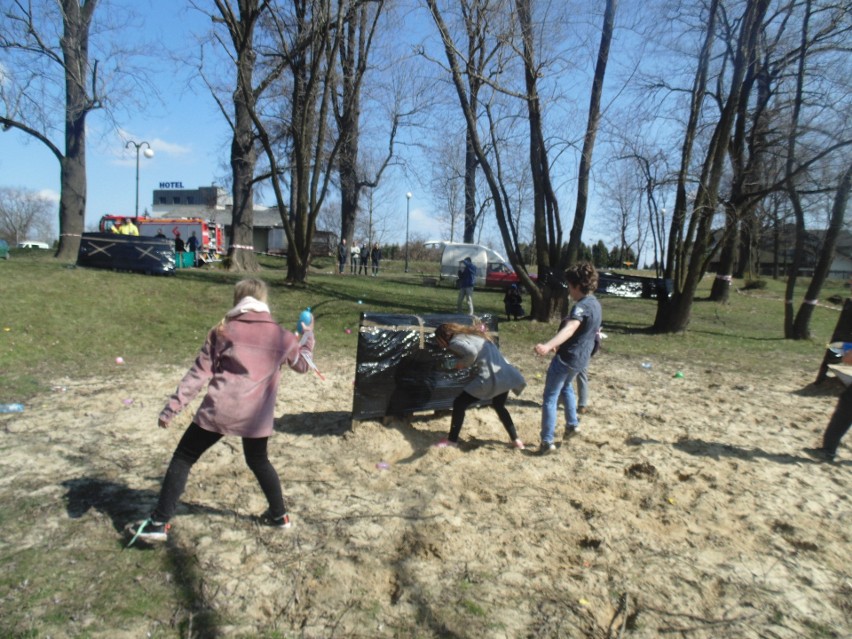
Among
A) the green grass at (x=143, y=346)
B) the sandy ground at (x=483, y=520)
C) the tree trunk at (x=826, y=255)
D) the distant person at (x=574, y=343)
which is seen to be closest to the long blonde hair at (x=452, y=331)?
the distant person at (x=574, y=343)

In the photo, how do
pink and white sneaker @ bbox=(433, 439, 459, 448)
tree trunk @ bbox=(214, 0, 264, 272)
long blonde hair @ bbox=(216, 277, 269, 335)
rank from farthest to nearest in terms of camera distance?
1. tree trunk @ bbox=(214, 0, 264, 272)
2. pink and white sneaker @ bbox=(433, 439, 459, 448)
3. long blonde hair @ bbox=(216, 277, 269, 335)

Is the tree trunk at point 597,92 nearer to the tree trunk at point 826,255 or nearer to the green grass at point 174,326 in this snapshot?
the green grass at point 174,326

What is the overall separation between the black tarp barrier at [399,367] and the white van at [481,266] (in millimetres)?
19373

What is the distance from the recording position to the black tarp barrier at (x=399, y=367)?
233 inches

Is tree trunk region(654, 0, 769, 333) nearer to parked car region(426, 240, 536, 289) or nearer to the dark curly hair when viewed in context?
the dark curly hair

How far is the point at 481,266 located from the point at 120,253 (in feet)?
50.3

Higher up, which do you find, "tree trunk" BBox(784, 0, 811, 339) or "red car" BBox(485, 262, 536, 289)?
"tree trunk" BBox(784, 0, 811, 339)

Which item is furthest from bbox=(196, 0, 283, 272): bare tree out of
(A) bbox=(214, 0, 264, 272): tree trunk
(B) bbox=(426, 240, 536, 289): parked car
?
(B) bbox=(426, 240, 536, 289): parked car

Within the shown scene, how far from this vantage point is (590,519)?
13.9ft

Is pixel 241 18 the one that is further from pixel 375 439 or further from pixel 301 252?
pixel 375 439

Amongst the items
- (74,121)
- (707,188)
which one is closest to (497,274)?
(707,188)

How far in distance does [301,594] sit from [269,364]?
133 cm

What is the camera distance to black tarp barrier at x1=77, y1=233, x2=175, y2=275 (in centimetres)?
1539

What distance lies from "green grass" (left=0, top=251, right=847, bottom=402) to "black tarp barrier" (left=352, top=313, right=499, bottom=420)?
4.11 metres
